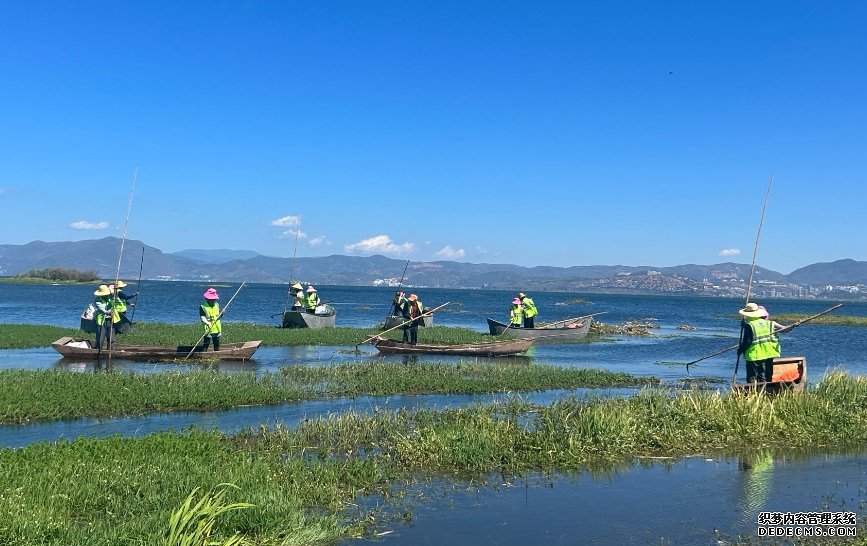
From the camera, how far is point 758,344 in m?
19.2

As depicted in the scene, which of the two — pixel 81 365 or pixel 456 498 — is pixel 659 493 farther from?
pixel 81 365

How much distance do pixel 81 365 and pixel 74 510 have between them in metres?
18.7

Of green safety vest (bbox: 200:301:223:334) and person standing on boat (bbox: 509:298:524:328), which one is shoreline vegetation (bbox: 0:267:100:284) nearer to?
person standing on boat (bbox: 509:298:524:328)

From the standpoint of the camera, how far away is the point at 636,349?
44344mm

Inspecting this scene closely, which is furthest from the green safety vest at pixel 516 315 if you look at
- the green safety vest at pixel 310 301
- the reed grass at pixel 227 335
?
the green safety vest at pixel 310 301

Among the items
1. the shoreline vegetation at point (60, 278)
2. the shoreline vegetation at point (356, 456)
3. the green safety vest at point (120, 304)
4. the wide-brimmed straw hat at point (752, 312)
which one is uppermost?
the wide-brimmed straw hat at point (752, 312)

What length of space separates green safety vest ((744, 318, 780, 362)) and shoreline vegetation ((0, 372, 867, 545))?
144 cm

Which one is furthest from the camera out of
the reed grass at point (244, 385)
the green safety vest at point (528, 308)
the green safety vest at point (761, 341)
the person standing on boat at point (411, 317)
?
the green safety vest at point (528, 308)

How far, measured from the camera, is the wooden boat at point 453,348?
34.4 m

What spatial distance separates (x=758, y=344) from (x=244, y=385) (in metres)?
14.2

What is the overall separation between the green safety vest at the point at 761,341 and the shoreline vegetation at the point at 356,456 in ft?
4.74

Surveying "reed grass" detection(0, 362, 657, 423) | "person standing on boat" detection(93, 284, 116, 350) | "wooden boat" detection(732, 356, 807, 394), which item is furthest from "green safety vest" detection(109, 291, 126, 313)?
"wooden boat" detection(732, 356, 807, 394)

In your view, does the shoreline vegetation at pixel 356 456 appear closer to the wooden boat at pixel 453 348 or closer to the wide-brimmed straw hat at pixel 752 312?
the wide-brimmed straw hat at pixel 752 312

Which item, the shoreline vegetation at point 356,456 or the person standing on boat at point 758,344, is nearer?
the shoreline vegetation at point 356,456
